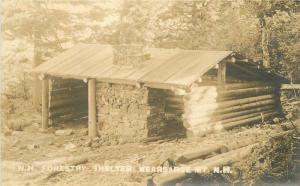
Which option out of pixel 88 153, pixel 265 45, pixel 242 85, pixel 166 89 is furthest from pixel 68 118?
pixel 265 45

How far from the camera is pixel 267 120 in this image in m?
12.3

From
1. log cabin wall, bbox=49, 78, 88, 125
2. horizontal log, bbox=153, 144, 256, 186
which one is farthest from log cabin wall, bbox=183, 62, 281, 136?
log cabin wall, bbox=49, 78, 88, 125

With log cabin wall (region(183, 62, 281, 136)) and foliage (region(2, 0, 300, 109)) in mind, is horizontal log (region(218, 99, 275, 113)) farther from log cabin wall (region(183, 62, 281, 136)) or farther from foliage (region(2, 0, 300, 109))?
foliage (region(2, 0, 300, 109))

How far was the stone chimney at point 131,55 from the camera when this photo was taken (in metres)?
11.0

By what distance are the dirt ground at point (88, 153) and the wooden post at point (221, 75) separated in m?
1.19

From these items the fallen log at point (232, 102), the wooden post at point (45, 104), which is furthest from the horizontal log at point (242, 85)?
the wooden post at point (45, 104)

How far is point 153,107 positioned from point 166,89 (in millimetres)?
581

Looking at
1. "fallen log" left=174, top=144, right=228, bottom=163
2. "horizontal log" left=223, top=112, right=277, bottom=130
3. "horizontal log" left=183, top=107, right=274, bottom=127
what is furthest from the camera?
"horizontal log" left=223, top=112, right=277, bottom=130

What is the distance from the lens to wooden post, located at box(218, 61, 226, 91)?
1087 centimetres

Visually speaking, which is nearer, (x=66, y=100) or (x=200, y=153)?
(x=200, y=153)

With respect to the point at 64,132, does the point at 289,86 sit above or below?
above

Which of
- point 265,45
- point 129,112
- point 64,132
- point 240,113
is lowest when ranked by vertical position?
point 64,132

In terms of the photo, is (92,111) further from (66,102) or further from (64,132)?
(66,102)

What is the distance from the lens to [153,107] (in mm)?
10766
